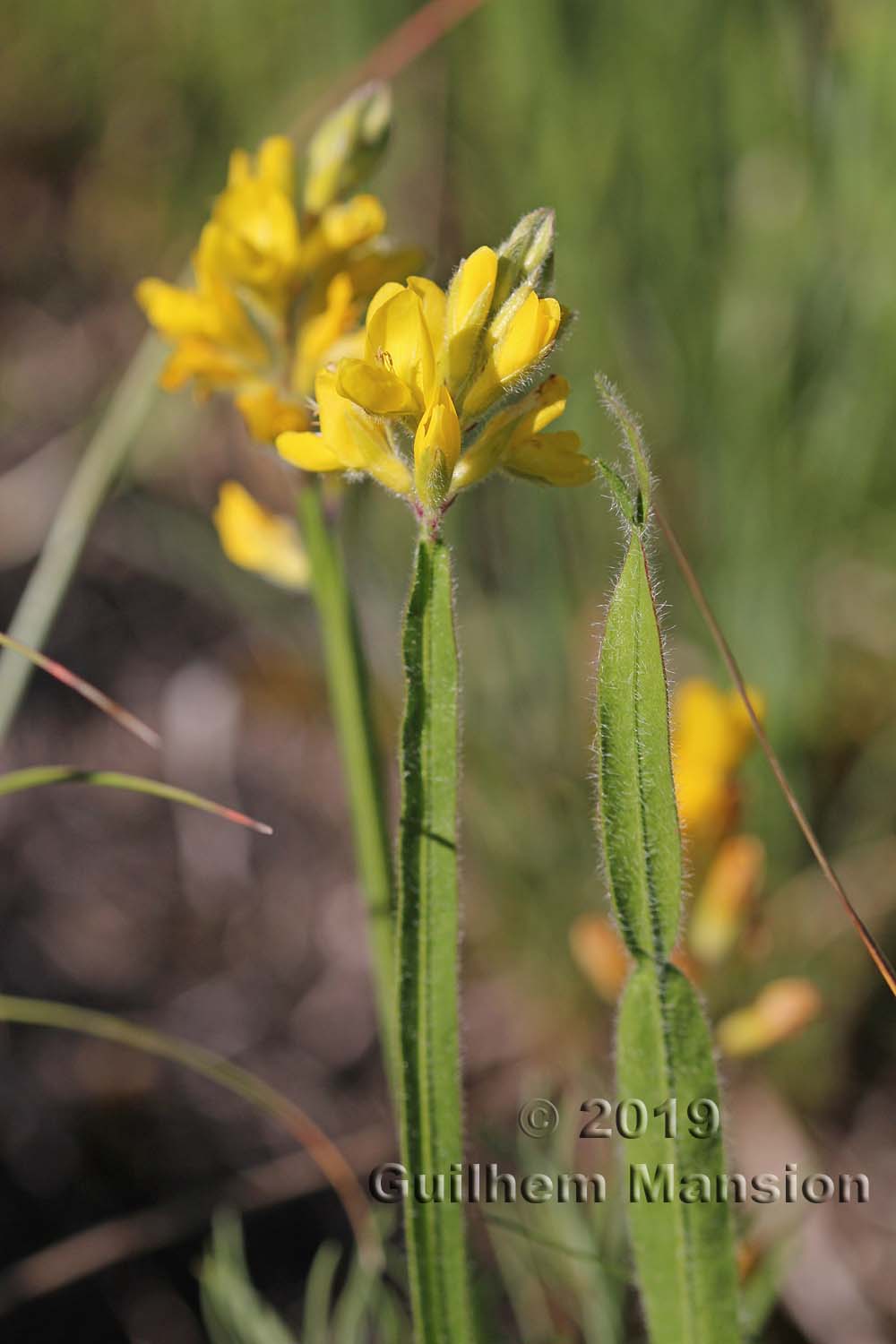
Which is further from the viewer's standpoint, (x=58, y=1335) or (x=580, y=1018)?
(x=580, y=1018)

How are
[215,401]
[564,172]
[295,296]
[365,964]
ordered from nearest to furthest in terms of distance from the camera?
[295,296]
[564,172]
[365,964]
[215,401]

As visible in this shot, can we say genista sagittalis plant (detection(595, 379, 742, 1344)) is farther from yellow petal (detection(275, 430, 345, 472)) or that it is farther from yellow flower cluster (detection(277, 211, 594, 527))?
yellow petal (detection(275, 430, 345, 472))

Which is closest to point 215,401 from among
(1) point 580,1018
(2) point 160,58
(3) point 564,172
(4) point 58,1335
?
(2) point 160,58

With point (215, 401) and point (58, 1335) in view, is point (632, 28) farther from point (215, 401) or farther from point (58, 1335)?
point (58, 1335)

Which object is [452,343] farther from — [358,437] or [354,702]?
[354,702]

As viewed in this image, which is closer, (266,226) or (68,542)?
(266,226)

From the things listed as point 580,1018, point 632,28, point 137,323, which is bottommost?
point 580,1018

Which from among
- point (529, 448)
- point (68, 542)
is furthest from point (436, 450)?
point (68, 542)
